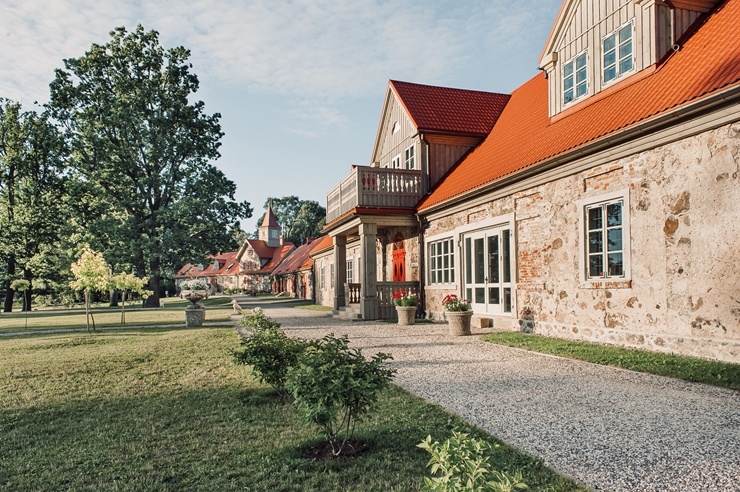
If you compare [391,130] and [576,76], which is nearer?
[576,76]

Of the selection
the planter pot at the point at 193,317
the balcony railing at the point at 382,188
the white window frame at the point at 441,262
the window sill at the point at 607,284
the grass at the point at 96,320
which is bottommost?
the grass at the point at 96,320

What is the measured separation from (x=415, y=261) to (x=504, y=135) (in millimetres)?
5118

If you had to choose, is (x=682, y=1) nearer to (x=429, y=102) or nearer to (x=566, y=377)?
(x=566, y=377)

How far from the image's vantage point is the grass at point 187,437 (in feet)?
12.1

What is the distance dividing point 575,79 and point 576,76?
0.07 m

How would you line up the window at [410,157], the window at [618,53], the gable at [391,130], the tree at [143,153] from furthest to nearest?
the tree at [143,153] → the gable at [391,130] → the window at [410,157] → the window at [618,53]

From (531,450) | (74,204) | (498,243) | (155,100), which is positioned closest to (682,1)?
(498,243)

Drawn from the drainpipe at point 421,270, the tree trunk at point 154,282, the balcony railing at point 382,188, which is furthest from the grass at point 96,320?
the drainpipe at point 421,270

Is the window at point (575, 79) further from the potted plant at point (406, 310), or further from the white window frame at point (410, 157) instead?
the potted plant at point (406, 310)

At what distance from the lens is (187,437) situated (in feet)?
15.5

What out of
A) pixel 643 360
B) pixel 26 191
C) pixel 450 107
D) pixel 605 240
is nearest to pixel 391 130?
pixel 450 107

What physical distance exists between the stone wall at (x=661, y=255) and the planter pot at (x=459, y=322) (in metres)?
1.60

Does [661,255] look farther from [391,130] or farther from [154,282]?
[154,282]

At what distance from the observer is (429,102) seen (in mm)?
19234
